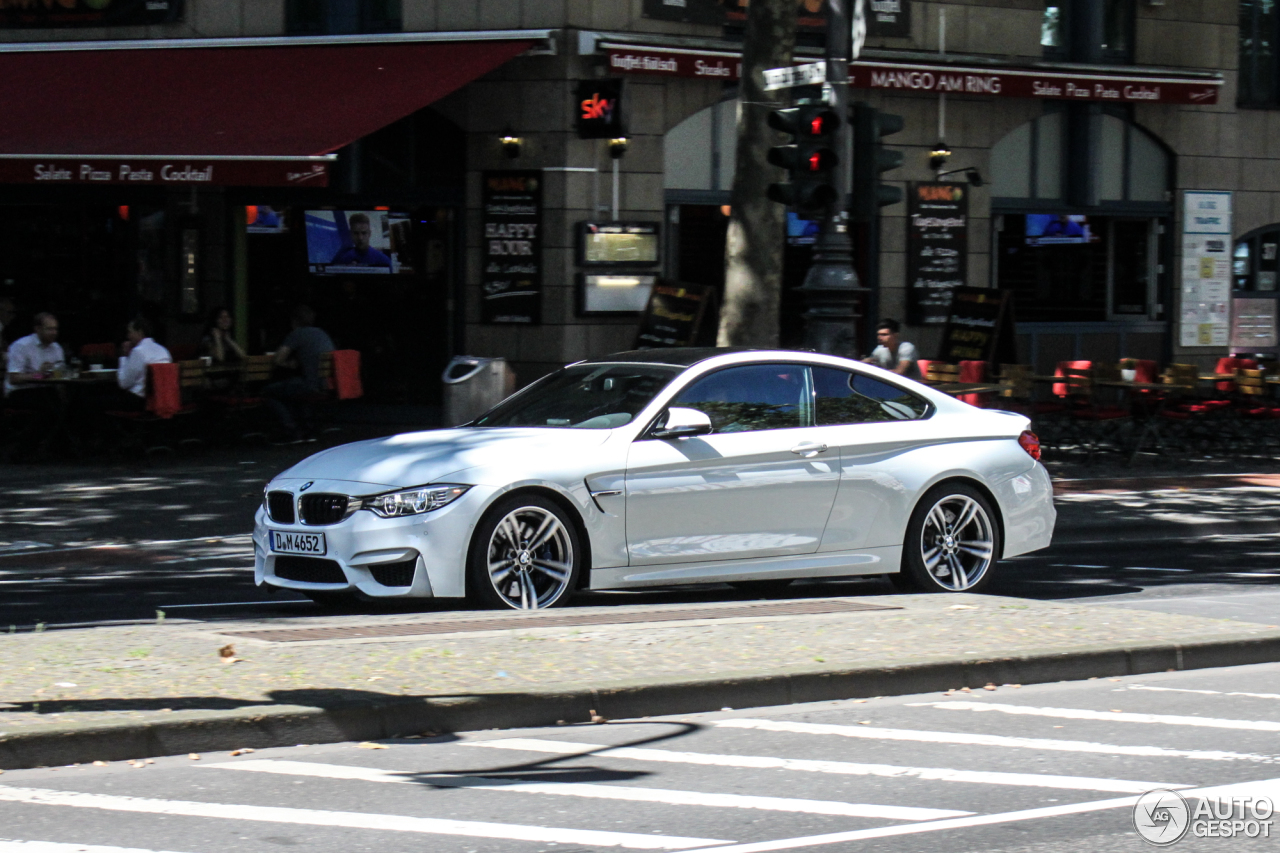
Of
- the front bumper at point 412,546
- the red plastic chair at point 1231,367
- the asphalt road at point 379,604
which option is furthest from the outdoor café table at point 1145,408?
the front bumper at point 412,546

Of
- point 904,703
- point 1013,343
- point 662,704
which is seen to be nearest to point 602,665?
point 662,704

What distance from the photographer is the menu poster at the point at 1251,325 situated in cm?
2578

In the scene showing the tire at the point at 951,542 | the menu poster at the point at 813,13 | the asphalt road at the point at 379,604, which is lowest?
the asphalt road at the point at 379,604

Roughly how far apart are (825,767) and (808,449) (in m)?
3.80

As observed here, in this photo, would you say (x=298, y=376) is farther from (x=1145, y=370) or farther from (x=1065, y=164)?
(x=1065, y=164)

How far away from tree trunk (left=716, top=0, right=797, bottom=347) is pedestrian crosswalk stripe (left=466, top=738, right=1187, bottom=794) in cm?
974

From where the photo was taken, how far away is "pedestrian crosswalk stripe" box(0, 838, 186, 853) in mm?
5281

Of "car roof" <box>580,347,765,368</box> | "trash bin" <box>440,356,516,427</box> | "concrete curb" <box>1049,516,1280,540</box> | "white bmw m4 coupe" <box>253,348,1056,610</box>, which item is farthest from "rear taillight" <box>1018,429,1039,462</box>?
"trash bin" <box>440,356,516,427</box>

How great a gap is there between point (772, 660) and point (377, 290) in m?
14.2

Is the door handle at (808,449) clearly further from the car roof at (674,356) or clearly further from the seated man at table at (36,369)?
the seated man at table at (36,369)

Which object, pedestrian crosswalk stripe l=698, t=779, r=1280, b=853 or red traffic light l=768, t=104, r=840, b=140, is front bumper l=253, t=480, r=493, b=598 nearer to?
pedestrian crosswalk stripe l=698, t=779, r=1280, b=853

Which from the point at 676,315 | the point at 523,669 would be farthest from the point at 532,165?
the point at 523,669

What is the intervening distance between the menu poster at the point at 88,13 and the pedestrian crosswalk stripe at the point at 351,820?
55.9ft

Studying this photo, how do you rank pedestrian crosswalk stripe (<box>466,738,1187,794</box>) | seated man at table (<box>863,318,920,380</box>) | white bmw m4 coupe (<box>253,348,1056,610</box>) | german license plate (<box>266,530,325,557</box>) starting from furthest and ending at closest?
seated man at table (<box>863,318,920,380</box>), german license plate (<box>266,530,325,557</box>), white bmw m4 coupe (<box>253,348,1056,610</box>), pedestrian crosswalk stripe (<box>466,738,1187,794</box>)
